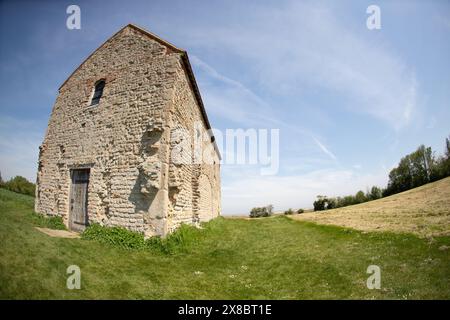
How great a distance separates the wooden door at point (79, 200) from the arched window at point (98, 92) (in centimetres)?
357

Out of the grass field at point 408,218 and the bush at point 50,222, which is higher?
the bush at point 50,222

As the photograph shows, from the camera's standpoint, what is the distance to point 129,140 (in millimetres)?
9617

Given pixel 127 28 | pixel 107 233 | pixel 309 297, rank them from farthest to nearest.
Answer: pixel 127 28 → pixel 107 233 → pixel 309 297

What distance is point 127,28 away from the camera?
36.7 ft

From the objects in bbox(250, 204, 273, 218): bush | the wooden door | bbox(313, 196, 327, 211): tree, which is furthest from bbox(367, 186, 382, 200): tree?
the wooden door

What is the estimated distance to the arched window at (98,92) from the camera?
1152 cm

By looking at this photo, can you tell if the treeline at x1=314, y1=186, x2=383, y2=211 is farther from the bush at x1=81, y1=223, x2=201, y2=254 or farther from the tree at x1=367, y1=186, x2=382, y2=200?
the bush at x1=81, y1=223, x2=201, y2=254
